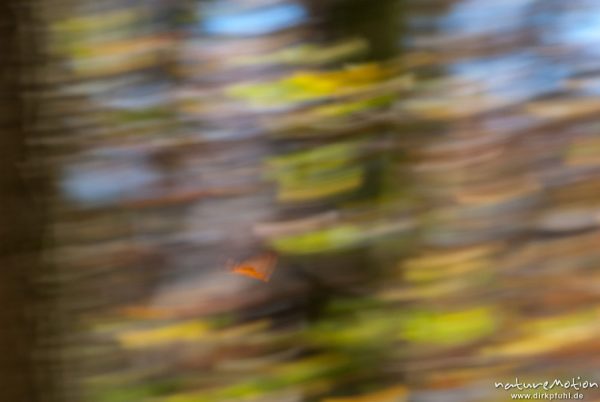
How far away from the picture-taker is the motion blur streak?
0.91 m

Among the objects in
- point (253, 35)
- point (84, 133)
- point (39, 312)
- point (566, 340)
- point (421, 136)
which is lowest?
point (39, 312)

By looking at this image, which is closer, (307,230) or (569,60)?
(307,230)

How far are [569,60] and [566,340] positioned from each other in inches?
18.7

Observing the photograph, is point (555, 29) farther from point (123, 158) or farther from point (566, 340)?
point (123, 158)

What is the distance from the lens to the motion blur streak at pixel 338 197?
2.99 feet

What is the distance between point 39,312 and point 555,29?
0.90m

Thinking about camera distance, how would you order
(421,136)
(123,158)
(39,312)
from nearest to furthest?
(39,312) < (123,158) < (421,136)

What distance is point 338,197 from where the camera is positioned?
97 cm

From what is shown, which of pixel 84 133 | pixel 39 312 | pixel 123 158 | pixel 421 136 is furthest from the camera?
pixel 421 136

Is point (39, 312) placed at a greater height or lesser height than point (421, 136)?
lesser

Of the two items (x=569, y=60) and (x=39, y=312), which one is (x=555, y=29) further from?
(x=39, y=312)

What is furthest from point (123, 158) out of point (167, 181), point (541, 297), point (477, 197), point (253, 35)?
point (541, 297)

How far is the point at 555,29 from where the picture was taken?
1068 millimetres

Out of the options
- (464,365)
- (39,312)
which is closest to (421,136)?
(464,365)
